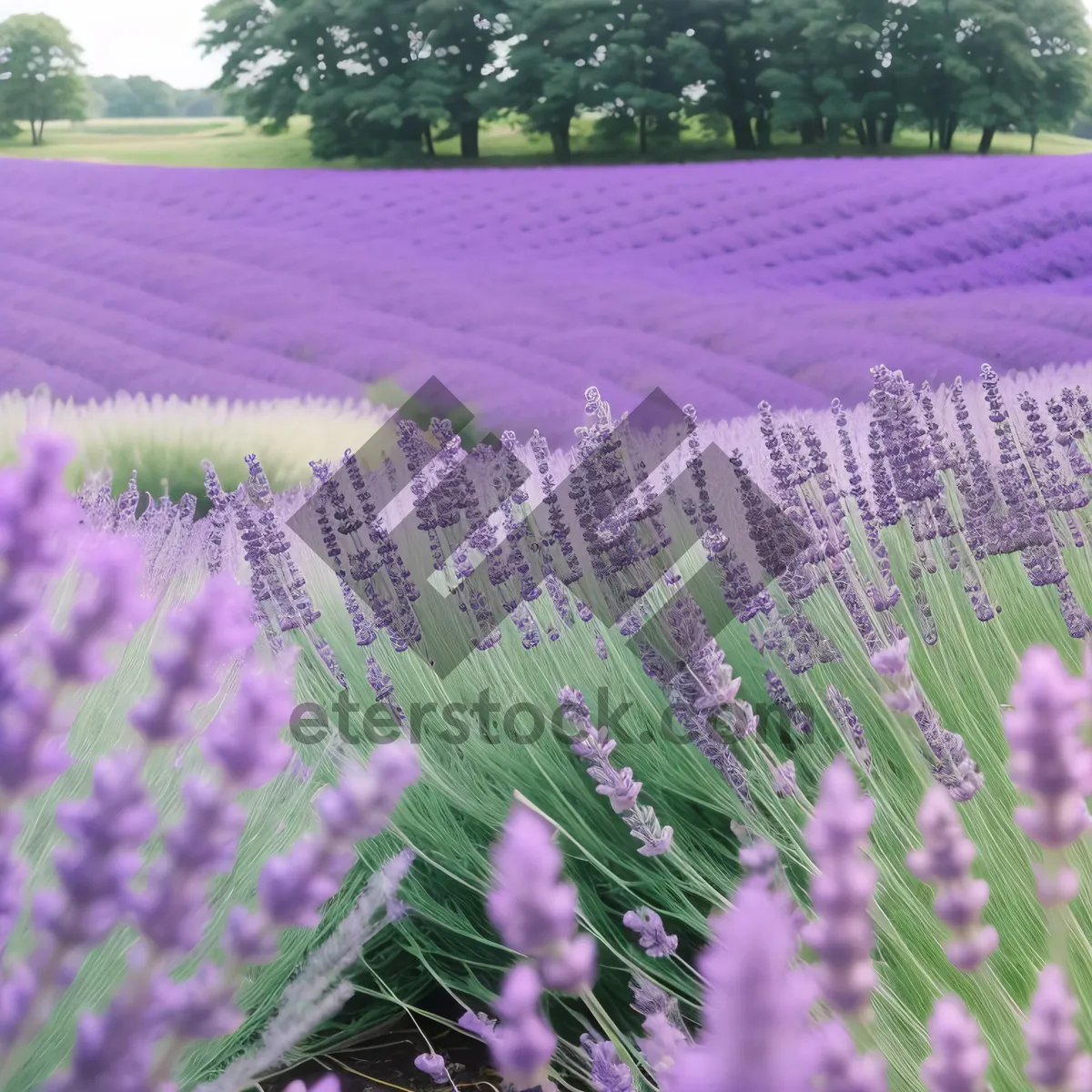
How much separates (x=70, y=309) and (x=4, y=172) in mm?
492

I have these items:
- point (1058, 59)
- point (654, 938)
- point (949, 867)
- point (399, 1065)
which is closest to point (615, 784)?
point (654, 938)

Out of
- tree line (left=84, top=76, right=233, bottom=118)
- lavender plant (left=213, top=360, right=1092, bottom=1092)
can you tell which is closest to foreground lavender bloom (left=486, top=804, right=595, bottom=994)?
lavender plant (left=213, top=360, right=1092, bottom=1092)

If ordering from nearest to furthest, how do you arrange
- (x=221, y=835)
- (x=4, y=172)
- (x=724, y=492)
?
1. (x=221, y=835)
2. (x=724, y=492)
3. (x=4, y=172)

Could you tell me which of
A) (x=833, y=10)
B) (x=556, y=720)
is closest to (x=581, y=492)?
(x=556, y=720)

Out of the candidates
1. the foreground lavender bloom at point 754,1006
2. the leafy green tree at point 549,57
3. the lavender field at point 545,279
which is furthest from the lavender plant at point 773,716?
the leafy green tree at point 549,57

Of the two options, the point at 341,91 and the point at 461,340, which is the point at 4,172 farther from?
the point at 461,340

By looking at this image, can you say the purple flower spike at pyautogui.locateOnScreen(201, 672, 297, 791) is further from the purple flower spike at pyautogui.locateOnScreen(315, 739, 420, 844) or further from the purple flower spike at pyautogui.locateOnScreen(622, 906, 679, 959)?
the purple flower spike at pyautogui.locateOnScreen(622, 906, 679, 959)

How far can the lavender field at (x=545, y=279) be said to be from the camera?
365 centimetres

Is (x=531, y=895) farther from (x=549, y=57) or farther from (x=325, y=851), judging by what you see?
(x=549, y=57)

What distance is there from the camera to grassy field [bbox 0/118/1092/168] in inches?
144

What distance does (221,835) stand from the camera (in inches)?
9.5

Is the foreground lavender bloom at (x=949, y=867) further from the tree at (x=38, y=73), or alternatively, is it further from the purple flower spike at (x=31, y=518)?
the tree at (x=38, y=73)

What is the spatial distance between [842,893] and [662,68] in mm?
3986

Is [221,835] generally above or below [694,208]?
below
